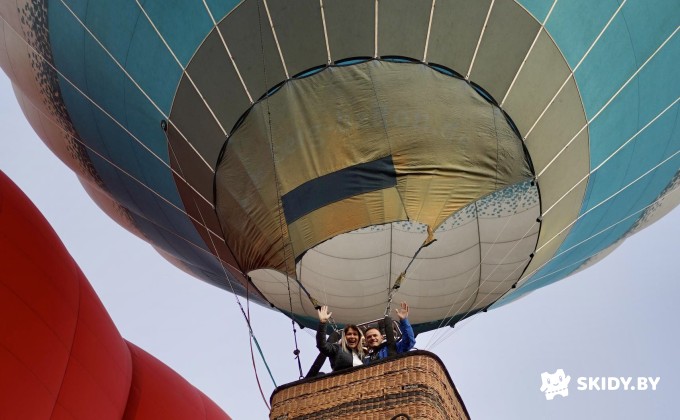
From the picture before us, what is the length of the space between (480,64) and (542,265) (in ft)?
5.69

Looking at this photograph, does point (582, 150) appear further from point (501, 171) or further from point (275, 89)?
point (275, 89)

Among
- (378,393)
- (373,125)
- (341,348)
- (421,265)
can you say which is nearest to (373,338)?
(341,348)

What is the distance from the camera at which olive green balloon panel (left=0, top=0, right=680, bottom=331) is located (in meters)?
4.84

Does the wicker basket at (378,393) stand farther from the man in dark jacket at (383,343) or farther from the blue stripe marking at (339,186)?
the blue stripe marking at (339,186)

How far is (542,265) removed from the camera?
5996 mm

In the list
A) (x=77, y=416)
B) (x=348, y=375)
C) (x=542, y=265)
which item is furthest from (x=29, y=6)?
(x=542, y=265)

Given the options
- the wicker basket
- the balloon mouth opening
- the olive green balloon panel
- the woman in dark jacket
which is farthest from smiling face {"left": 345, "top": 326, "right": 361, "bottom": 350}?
the balloon mouth opening

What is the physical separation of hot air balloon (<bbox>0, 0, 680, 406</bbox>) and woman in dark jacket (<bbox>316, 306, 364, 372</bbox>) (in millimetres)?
1135

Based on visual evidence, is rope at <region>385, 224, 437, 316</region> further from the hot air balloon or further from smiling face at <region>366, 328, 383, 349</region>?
smiling face at <region>366, 328, 383, 349</region>

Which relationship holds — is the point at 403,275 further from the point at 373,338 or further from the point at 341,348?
the point at 341,348

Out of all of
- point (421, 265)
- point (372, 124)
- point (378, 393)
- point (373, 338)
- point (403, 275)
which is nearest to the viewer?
point (378, 393)

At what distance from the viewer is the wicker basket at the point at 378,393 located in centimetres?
364

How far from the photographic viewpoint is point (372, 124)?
4953mm

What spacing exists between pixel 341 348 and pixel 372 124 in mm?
1403
